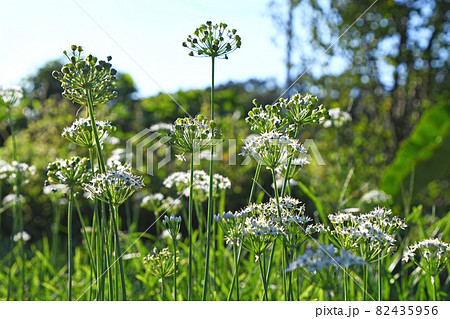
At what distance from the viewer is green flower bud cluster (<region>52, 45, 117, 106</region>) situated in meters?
1.82

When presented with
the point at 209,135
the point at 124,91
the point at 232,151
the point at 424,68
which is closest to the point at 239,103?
the point at 124,91

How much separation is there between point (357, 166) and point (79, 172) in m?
5.89

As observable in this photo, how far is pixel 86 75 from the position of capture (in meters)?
1.82

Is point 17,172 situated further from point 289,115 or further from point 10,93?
point 289,115

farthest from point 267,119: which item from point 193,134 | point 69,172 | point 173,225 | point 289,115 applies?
point 69,172

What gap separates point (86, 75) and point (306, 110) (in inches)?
39.3

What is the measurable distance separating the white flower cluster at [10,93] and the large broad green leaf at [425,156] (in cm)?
379

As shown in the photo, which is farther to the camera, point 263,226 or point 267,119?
point 267,119

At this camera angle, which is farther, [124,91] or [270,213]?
[124,91]

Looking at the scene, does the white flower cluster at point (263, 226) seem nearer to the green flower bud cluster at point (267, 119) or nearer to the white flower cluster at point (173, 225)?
the white flower cluster at point (173, 225)

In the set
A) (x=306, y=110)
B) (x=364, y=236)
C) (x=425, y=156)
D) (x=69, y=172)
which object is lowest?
(x=364, y=236)

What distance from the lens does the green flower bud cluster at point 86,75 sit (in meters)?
1.82

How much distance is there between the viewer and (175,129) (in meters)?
1.91

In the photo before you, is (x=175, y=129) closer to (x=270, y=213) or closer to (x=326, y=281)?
(x=270, y=213)
